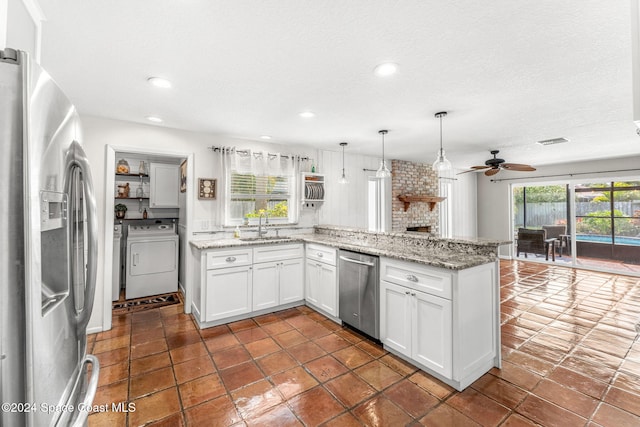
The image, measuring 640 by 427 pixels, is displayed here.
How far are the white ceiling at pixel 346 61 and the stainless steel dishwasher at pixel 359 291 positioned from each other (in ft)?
5.27

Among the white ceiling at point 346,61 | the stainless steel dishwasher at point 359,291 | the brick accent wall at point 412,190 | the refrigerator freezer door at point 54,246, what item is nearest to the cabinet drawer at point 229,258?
the stainless steel dishwasher at point 359,291

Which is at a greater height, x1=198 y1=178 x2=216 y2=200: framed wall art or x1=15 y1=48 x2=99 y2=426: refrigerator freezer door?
x1=198 y1=178 x2=216 y2=200: framed wall art

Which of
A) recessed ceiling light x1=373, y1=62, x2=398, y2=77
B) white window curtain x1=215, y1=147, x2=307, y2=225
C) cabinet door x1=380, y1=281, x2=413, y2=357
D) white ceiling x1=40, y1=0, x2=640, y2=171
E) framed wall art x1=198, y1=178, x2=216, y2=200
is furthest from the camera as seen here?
white window curtain x1=215, y1=147, x2=307, y2=225

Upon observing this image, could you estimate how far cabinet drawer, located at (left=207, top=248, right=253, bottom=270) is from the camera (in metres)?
3.23

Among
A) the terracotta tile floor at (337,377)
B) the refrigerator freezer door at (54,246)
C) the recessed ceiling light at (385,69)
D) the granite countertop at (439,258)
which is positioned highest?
the recessed ceiling light at (385,69)

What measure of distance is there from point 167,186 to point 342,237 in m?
3.06

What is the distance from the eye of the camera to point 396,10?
1.50 m

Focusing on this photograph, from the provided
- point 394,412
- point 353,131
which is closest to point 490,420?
point 394,412

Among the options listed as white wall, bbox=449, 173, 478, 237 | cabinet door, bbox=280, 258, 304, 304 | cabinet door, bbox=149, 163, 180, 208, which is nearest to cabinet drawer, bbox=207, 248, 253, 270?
cabinet door, bbox=280, 258, 304, 304

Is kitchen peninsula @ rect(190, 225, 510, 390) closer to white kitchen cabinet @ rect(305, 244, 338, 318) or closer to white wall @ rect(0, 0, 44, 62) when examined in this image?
white kitchen cabinet @ rect(305, 244, 338, 318)

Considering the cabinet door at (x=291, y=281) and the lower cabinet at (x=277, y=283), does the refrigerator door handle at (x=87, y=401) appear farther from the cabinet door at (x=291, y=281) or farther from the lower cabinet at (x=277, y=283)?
the cabinet door at (x=291, y=281)

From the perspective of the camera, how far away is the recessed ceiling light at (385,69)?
207 centimetres

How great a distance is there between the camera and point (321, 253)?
357 cm

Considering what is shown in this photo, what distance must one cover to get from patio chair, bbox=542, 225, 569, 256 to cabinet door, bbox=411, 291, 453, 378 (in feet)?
20.4
